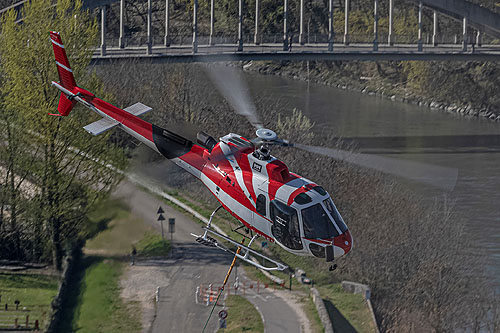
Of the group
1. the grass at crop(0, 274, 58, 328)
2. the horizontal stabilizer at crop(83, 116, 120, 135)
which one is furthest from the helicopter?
the grass at crop(0, 274, 58, 328)

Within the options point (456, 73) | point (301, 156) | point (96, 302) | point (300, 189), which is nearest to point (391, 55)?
point (456, 73)

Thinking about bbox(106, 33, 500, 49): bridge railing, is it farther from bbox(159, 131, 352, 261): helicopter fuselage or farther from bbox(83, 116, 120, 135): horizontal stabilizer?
bbox(159, 131, 352, 261): helicopter fuselage

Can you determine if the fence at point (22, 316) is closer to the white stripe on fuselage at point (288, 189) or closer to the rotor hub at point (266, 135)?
the white stripe on fuselage at point (288, 189)

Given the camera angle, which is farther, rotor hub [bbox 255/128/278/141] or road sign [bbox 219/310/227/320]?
road sign [bbox 219/310/227/320]

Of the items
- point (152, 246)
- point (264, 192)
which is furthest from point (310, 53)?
point (264, 192)

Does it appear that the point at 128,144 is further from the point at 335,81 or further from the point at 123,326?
the point at 335,81

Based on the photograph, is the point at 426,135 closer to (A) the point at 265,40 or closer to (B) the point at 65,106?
(A) the point at 265,40

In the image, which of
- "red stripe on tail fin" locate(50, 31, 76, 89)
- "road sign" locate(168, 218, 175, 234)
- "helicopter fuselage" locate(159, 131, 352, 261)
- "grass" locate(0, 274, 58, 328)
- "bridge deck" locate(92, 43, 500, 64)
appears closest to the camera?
"helicopter fuselage" locate(159, 131, 352, 261)
